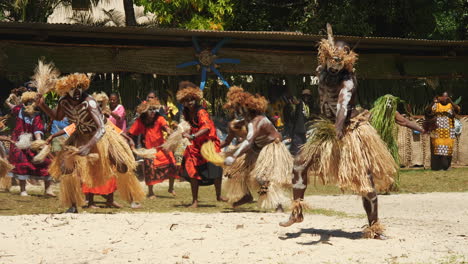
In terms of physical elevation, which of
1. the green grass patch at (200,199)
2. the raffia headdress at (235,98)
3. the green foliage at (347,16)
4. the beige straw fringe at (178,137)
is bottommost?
the green grass patch at (200,199)

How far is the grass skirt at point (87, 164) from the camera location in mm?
8969

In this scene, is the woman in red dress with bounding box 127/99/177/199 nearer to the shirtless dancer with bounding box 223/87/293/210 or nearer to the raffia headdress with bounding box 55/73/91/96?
the shirtless dancer with bounding box 223/87/293/210

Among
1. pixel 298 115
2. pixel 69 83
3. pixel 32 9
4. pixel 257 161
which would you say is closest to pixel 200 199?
pixel 257 161

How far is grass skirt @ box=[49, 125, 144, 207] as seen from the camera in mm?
8969

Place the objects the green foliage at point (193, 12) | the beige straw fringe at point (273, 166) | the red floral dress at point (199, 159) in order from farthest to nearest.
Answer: the green foliage at point (193, 12)
the red floral dress at point (199, 159)
the beige straw fringe at point (273, 166)

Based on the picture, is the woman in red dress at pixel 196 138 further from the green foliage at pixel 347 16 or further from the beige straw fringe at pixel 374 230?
the green foliage at pixel 347 16

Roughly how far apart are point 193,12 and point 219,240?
16.2 metres

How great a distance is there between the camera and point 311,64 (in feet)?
55.0

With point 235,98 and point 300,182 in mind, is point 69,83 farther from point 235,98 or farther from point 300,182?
point 300,182

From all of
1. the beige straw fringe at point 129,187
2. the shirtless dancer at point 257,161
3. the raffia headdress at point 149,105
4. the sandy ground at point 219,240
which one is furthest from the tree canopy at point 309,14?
the sandy ground at point 219,240

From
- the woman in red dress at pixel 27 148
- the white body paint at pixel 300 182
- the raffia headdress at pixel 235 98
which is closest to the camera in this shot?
the white body paint at pixel 300 182

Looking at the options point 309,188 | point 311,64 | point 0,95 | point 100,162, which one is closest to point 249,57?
point 311,64

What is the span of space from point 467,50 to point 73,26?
393 inches

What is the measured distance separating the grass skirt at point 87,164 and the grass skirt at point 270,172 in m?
1.35
